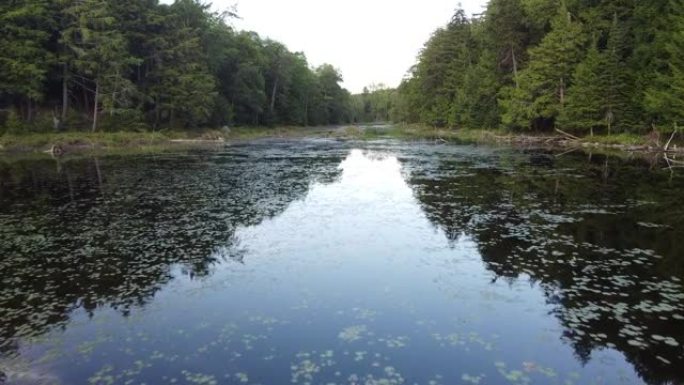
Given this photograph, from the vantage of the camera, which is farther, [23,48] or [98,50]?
[98,50]

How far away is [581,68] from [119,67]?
50.0 metres

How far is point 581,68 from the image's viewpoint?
1807 inches

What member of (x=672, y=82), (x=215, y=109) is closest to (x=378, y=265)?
(x=672, y=82)

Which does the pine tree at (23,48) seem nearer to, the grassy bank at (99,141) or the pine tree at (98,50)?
the pine tree at (98,50)

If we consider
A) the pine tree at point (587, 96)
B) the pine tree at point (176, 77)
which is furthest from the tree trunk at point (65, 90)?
the pine tree at point (587, 96)

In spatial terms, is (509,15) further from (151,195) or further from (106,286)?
(106,286)

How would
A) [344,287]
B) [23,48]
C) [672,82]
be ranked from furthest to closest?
1. [23,48]
2. [672,82]
3. [344,287]

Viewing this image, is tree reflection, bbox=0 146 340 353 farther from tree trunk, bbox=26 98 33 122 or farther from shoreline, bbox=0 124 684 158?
tree trunk, bbox=26 98 33 122

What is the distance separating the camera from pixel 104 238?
48.6 feet

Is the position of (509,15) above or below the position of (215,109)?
above

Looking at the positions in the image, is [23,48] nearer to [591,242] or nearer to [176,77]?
[176,77]

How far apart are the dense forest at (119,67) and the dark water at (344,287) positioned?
115 ft

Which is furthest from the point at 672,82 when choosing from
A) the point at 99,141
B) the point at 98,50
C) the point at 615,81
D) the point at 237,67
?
the point at 237,67

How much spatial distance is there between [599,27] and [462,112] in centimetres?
3013
